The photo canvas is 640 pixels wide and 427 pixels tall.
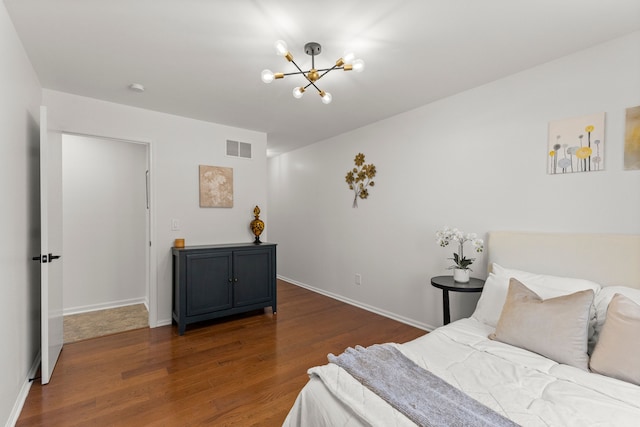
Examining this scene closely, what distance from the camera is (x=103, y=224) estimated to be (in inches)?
160

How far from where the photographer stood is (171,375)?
2422mm

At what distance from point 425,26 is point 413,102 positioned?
137cm

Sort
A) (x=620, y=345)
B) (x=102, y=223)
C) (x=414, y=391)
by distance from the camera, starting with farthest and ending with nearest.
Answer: (x=102, y=223)
(x=620, y=345)
(x=414, y=391)

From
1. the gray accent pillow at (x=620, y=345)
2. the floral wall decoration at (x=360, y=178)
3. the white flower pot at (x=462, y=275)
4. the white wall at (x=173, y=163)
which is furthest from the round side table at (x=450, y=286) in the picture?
the white wall at (x=173, y=163)

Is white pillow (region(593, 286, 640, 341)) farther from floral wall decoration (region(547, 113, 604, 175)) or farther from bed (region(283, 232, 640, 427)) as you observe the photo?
floral wall decoration (region(547, 113, 604, 175))

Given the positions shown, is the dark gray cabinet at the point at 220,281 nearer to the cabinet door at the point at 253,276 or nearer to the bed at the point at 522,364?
the cabinet door at the point at 253,276

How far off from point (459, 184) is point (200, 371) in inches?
115

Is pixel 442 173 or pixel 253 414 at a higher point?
pixel 442 173

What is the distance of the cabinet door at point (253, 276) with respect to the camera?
3658mm

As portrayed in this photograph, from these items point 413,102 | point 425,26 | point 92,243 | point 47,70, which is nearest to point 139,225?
point 92,243

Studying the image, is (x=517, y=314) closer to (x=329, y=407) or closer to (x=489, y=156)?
(x=329, y=407)

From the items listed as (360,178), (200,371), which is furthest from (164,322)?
(360,178)

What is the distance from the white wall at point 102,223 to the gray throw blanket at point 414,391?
126 inches

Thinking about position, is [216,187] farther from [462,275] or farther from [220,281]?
[462,275]
